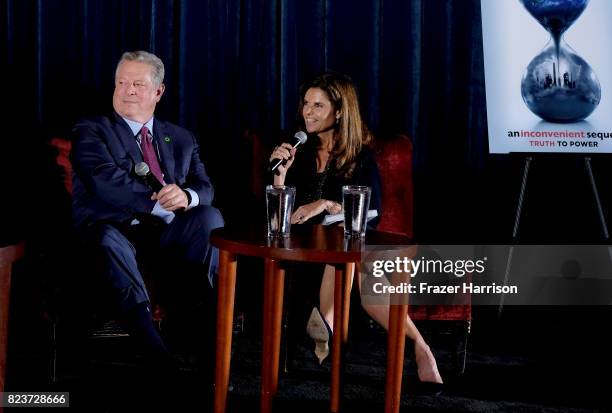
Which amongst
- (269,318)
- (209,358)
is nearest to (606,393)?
(269,318)

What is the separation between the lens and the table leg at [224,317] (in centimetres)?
160

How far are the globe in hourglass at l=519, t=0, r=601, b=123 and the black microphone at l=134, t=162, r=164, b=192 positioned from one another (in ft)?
5.63

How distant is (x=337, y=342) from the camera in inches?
71.9

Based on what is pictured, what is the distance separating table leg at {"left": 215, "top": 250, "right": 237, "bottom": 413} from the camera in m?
1.60

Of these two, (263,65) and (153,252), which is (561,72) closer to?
(263,65)

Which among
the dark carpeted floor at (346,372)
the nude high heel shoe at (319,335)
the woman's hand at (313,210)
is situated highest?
the woman's hand at (313,210)

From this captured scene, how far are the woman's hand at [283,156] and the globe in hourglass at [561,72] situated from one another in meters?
1.22

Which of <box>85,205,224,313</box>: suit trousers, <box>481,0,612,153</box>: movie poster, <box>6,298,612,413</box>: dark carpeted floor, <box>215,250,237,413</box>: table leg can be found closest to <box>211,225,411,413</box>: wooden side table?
<box>215,250,237,413</box>: table leg

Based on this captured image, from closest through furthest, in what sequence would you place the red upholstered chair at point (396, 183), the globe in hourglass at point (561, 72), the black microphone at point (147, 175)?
the black microphone at point (147, 175)
the red upholstered chair at point (396, 183)
the globe in hourglass at point (561, 72)

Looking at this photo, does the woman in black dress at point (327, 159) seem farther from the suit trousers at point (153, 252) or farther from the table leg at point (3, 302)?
the table leg at point (3, 302)

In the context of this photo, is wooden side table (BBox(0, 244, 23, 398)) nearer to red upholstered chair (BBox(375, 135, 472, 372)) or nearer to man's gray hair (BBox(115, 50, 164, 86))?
man's gray hair (BBox(115, 50, 164, 86))

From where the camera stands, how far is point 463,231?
3.13 meters

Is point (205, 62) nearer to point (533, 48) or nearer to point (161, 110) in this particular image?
point (161, 110)

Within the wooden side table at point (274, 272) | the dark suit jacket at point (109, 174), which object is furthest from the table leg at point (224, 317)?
the dark suit jacket at point (109, 174)
